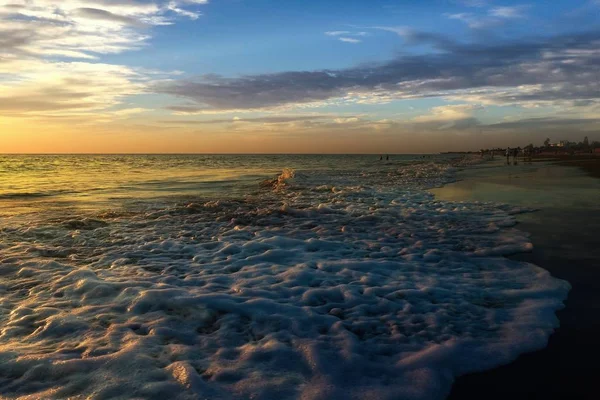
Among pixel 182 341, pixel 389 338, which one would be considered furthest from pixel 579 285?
pixel 182 341

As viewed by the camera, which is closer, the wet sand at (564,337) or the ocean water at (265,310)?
the wet sand at (564,337)

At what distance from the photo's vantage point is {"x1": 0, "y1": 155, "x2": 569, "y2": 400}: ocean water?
3.68m

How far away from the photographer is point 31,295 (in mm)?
5773

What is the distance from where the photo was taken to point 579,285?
18.7 ft

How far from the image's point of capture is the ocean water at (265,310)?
3680 mm

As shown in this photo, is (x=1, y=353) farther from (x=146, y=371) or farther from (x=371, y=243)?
(x=371, y=243)

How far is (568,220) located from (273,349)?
912 centimetres

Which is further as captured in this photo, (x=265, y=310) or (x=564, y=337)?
(x=265, y=310)

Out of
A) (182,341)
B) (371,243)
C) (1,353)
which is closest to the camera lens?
(1,353)

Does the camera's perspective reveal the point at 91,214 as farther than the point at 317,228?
Yes

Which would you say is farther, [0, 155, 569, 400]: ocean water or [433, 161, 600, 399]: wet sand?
[0, 155, 569, 400]: ocean water

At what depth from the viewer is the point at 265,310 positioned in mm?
5184

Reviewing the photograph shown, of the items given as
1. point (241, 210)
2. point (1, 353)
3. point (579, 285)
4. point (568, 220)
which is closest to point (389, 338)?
point (579, 285)

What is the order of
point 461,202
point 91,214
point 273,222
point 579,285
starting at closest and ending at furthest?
point 579,285, point 273,222, point 91,214, point 461,202
